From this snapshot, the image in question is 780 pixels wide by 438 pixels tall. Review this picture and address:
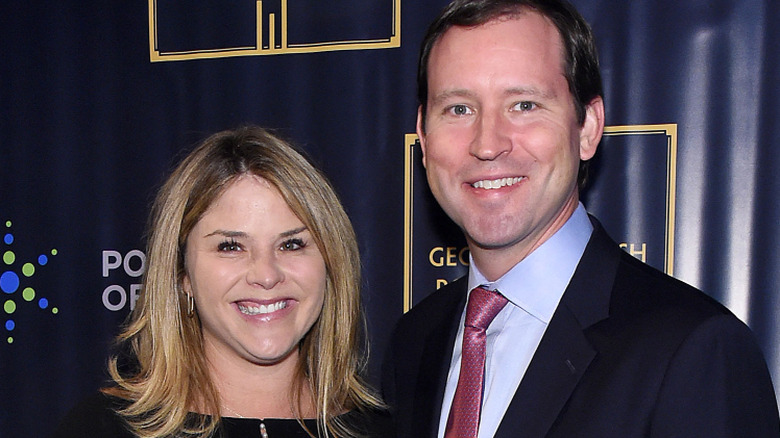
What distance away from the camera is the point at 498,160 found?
5.98 ft

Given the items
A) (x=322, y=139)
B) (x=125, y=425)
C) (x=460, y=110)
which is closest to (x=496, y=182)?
(x=460, y=110)

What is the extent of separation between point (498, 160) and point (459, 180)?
128mm

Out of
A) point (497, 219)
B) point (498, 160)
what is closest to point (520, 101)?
point (498, 160)

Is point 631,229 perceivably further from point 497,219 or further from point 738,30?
point 497,219

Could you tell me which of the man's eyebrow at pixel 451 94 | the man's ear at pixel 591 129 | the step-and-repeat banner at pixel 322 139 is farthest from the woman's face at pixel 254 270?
the step-and-repeat banner at pixel 322 139

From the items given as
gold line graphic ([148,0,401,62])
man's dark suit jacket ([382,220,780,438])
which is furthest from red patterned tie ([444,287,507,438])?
gold line graphic ([148,0,401,62])

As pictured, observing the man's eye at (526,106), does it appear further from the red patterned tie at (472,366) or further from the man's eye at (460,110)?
the red patterned tie at (472,366)

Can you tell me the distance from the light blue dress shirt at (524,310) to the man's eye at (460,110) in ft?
1.28

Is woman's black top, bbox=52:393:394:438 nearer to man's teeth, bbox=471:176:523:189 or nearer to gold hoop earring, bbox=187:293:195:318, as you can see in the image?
gold hoop earring, bbox=187:293:195:318

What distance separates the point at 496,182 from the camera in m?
1.85

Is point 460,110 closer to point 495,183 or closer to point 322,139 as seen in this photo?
point 495,183

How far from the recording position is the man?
160 centimetres

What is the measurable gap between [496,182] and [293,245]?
2.18 feet

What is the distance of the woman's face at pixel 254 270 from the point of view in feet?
6.86
